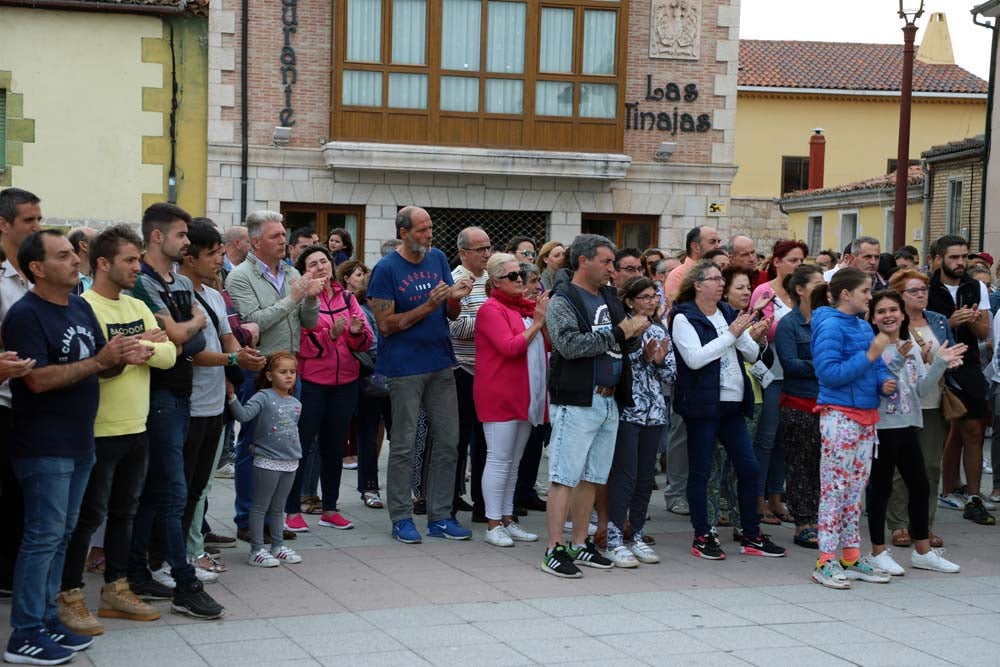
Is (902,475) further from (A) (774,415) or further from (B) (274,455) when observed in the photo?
(B) (274,455)

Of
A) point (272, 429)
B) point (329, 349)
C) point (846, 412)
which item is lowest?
point (272, 429)

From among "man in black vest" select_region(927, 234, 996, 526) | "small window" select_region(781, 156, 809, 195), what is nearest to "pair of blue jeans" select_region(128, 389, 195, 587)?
"man in black vest" select_region(927, 234, 996, 526)

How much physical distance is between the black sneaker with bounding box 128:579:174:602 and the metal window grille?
13692 mm

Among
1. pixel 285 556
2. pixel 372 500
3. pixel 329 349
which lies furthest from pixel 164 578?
pixel 372 500

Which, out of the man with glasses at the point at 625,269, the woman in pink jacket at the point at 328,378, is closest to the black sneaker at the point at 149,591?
the woman in pink jacket at the point at 328,378

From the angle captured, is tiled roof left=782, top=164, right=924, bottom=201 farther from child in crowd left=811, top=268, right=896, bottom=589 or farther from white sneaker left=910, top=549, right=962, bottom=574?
child in crowd left=811, top=268, right=896, bottom=589

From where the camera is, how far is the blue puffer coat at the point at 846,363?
24.4 feet

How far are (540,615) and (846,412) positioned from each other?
2.34 meters

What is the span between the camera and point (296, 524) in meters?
8.47

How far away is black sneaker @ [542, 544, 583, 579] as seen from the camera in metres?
7.40

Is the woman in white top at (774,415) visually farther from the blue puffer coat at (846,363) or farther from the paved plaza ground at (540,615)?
the blue puffer coat at (846,363)

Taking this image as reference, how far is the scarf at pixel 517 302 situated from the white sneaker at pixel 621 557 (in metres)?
1.65

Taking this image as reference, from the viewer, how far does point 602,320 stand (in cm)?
763

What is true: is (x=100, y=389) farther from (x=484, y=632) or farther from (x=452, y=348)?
(x=452, y=348)
